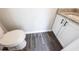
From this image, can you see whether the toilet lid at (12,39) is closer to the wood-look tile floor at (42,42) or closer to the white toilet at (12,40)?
the white toilet at (12,40)

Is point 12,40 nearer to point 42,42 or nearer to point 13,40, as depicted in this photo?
point 13,40

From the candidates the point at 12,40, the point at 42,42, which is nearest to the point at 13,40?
the point at 12,40

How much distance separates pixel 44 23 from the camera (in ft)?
6.97

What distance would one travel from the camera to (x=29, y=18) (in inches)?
77.7

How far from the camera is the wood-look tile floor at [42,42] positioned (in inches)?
65.2

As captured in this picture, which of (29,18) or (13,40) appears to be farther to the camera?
(29,18)

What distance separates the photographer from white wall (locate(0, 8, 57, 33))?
180cm

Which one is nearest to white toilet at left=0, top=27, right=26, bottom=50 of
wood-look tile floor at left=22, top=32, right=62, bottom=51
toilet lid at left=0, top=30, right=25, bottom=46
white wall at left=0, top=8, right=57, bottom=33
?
toilet lid at left=0, top=30, right=25, bottom=46

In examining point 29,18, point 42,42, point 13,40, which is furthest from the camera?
point 29,18

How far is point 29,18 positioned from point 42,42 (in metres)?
0.64

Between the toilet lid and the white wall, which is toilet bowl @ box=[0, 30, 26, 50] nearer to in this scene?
the toilet lid

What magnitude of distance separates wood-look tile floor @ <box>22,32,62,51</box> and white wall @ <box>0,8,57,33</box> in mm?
209
